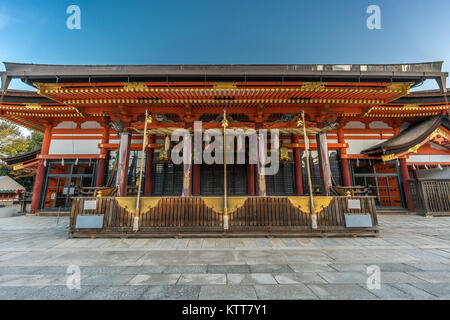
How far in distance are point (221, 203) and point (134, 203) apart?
9.26 feet

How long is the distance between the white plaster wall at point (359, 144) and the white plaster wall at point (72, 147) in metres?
14.8

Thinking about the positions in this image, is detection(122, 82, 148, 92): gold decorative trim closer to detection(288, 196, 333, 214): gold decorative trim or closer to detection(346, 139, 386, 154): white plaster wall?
detection(288, 196, 333, 214): gold decorative trim

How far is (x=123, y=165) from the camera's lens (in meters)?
7.12

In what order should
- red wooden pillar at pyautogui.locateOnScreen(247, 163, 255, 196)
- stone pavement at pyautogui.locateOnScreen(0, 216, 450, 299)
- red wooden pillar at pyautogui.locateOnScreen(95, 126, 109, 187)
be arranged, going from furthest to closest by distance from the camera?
red wooden pillar at pyautogui.locateOnScreen(95, 126, 109, 187)
red wooden pillar at pyautogui.locateOnScreen(247, 163, 255, 196)
stone pavement at pyautogui.locateOnScreen(0, 216, 450, 299)

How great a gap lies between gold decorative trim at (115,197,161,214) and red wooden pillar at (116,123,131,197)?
140 centimetres

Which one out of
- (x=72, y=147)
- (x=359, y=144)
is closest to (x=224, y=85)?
(x=359, y=144)

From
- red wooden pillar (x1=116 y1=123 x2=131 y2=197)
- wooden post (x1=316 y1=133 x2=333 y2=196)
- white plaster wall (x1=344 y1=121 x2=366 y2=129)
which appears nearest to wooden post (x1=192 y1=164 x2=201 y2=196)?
red wooden pillar (x1=116 y1=123 x2=131 y2=197)

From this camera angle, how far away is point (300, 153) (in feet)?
33.6

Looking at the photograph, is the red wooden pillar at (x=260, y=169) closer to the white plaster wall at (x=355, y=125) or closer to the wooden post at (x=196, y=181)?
the wooden post at (x=196, y=181)

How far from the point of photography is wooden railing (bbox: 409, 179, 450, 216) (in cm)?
877
